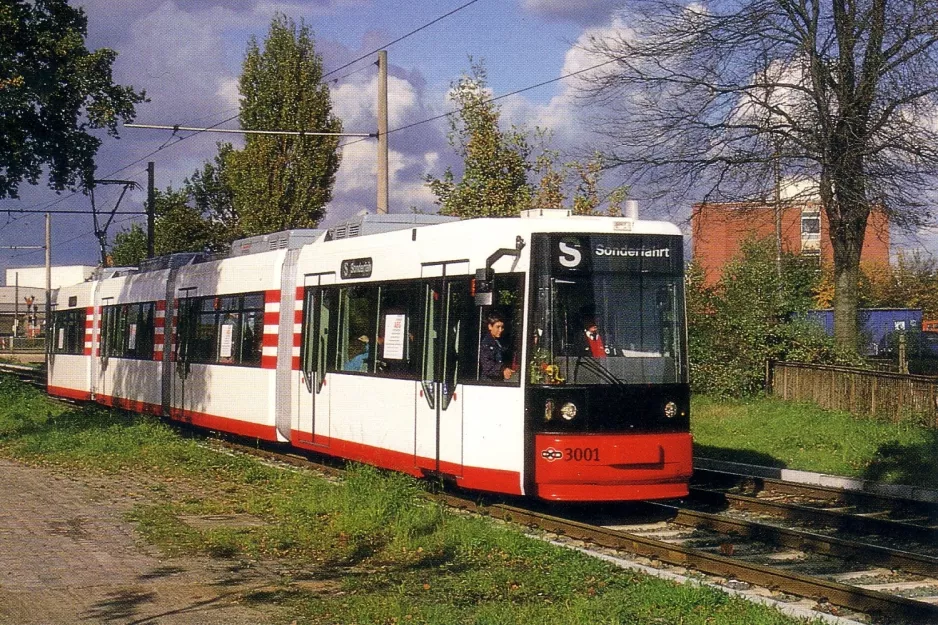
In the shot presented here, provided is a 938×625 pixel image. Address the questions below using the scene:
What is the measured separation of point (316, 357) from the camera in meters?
16.7

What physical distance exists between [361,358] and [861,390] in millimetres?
10138

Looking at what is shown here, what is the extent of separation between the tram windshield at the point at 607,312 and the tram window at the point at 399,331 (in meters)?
2.37

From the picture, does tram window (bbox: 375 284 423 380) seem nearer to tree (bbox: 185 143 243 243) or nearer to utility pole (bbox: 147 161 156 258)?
utility pole (bbox: 147 161 156 258)

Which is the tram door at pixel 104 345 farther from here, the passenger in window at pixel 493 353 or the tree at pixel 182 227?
the tree at pixel 182 227

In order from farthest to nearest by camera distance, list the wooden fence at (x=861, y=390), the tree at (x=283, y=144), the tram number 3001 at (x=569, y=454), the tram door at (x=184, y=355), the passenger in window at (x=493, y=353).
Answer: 1. the tree at (x=283, y=144)
2. the tram door at (x=184, y=355)
3. the wooden fence at (x=861, y=390)
4. the passenger in window at (x=493, y=353)
5. the tram number 3001 at (x=569, y=454)

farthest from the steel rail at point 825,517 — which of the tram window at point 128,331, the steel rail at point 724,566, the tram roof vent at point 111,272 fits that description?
the tram roof vent at point 111,272

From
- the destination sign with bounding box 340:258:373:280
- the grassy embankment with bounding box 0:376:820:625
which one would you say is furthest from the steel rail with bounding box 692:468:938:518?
the destination sign with bounding box 340:258:373:280

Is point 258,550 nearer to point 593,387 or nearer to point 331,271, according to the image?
point 593,387

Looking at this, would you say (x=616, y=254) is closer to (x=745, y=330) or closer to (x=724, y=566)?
(x=724, y=566)

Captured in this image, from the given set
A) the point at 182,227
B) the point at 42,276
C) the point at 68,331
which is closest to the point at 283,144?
the point at 182,227

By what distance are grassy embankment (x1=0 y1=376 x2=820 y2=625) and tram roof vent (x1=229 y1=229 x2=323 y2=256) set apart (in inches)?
146

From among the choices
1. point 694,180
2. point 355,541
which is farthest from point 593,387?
point 694,180

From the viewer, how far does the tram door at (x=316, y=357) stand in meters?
16.4

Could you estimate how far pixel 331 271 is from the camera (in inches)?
647
